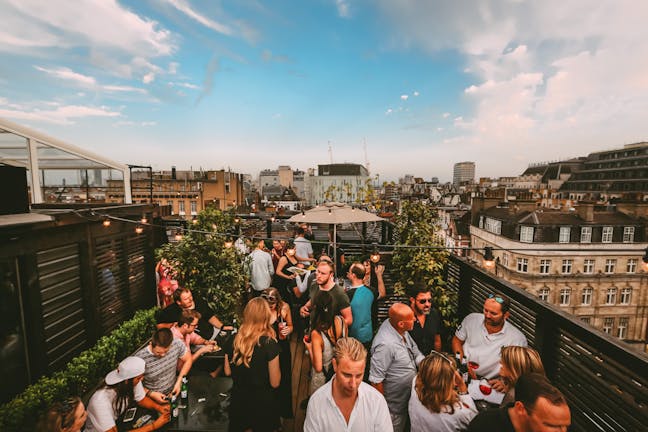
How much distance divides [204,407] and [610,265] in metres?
43.9

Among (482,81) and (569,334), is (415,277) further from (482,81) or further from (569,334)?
(482,81)

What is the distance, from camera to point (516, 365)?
2449 mm

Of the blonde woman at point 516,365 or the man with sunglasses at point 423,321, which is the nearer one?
the blonde woman at point 516,365

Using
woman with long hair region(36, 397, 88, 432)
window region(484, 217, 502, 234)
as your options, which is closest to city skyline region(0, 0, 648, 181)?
woman with long hair region(36, 397, 88, 432)

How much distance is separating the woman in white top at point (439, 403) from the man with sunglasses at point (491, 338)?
120 cm

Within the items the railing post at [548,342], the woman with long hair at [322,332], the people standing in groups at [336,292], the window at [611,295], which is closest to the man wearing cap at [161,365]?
the woman with long hair at [322,332]

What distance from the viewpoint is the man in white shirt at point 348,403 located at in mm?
1956

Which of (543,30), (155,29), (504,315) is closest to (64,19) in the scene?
(155,29)

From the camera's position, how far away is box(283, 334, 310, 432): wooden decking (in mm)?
3549

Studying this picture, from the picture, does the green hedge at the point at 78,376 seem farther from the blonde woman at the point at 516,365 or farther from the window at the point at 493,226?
the window at the point at 493,226

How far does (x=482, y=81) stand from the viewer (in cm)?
1817

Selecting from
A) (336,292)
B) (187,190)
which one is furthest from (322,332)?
(187,190)

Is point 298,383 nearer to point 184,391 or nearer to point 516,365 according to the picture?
point 184,391

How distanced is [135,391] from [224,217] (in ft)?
10.6
